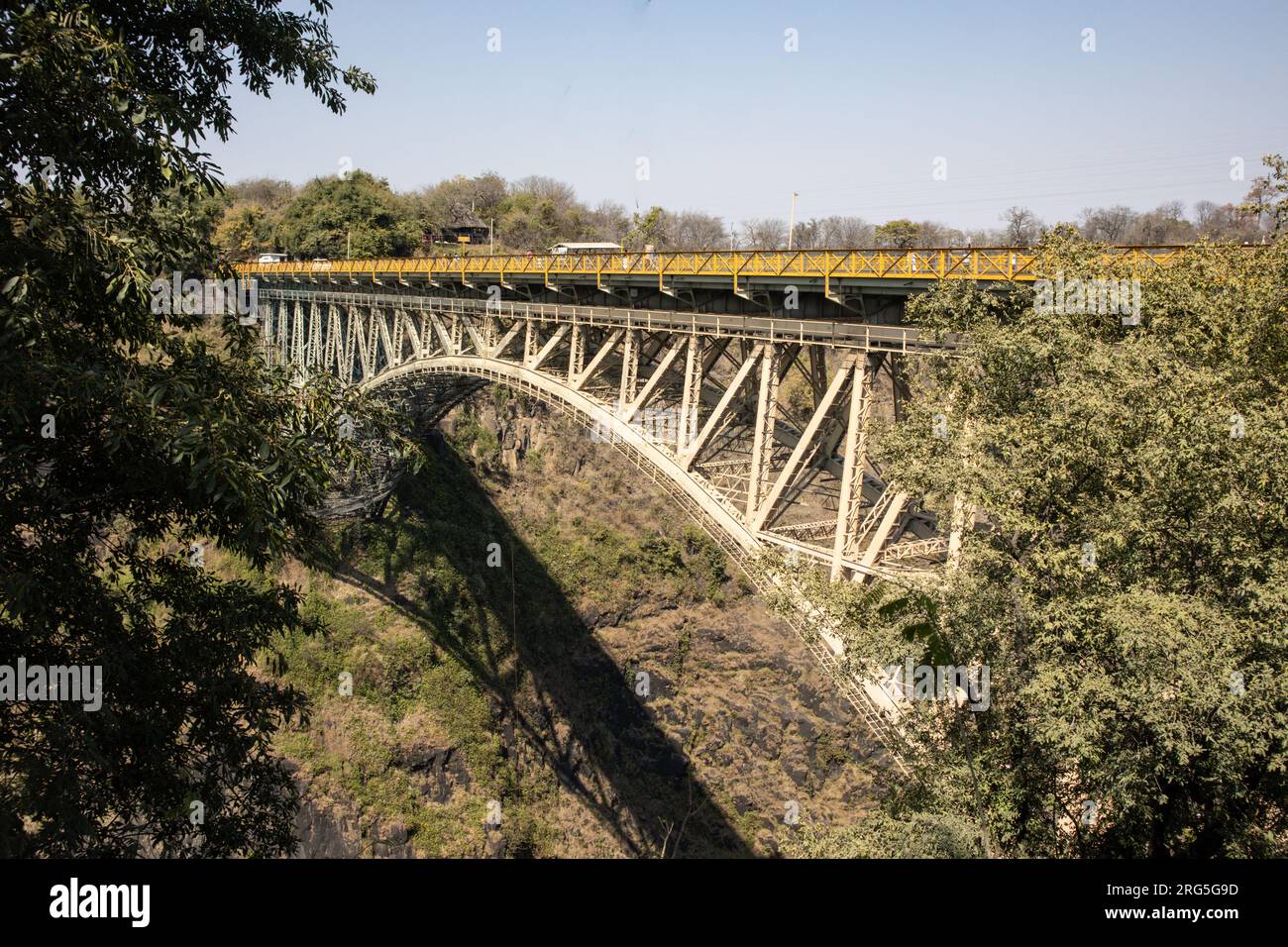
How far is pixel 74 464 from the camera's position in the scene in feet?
23.4

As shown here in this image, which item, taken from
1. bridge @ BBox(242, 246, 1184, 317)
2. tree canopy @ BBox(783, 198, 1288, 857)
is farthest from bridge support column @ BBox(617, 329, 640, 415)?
tree canopy @ BBox(783, 198, 1288, 857)

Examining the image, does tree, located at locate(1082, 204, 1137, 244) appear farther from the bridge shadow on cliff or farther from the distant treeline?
the bridge shadow on cliff

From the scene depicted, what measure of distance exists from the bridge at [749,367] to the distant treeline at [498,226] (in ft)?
57.9

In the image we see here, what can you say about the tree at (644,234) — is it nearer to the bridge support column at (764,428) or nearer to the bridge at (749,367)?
the bridge at (749,367)

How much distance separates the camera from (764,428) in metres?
16.6

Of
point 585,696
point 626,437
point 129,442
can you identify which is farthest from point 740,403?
point 585,696

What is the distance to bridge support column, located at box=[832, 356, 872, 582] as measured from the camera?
14523 mm

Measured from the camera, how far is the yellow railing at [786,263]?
43.8 feet

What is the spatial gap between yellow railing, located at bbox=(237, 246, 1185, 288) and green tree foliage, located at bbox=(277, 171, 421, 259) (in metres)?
26.7

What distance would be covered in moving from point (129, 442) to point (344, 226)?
52.6m

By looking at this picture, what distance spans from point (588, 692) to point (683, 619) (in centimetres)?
617

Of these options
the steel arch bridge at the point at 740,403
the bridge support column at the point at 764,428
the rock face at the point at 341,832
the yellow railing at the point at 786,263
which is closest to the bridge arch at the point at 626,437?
the steel arch bridge at the point at 740,403
